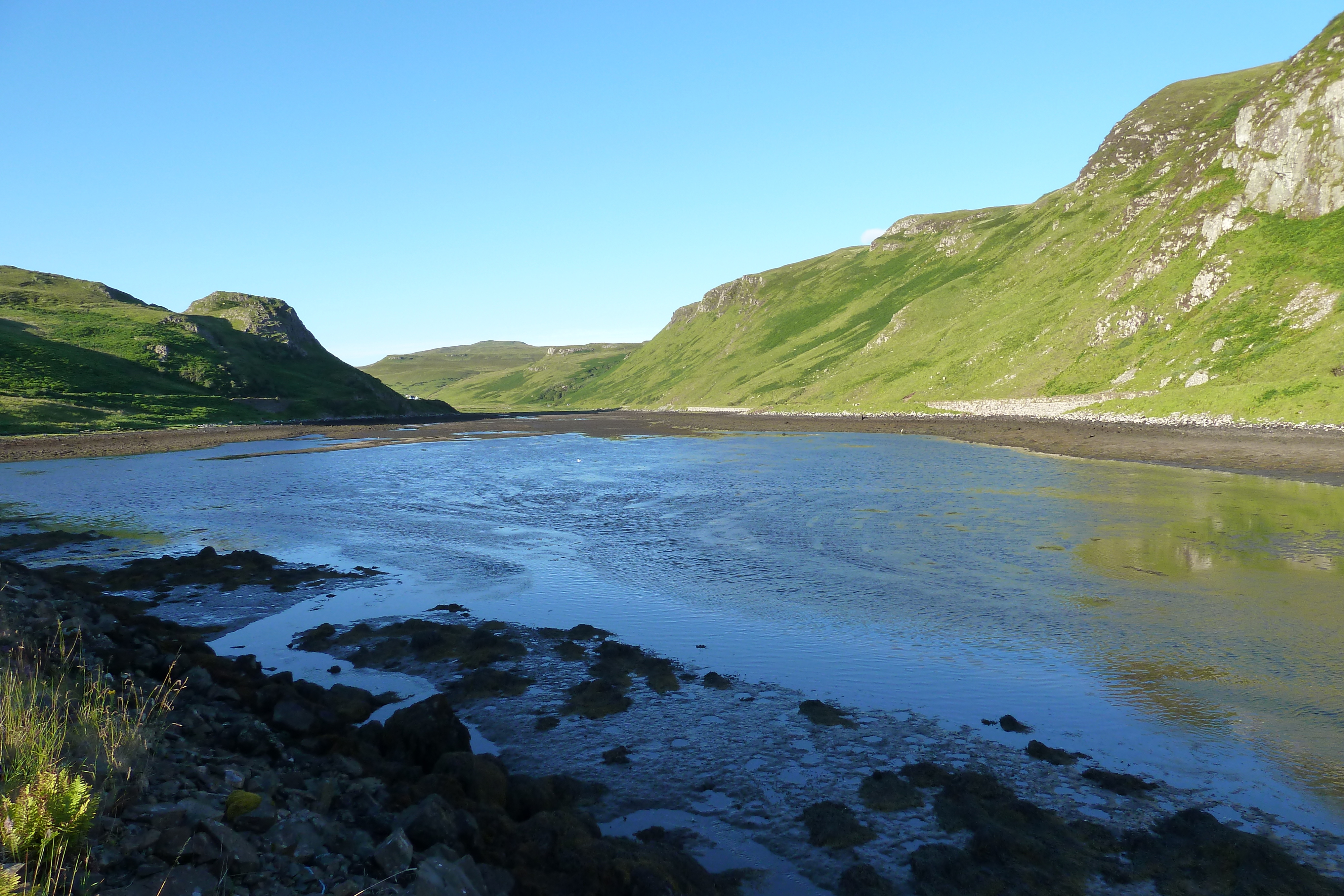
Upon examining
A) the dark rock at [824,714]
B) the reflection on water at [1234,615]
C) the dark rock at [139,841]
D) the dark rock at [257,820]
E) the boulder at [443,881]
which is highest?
the dark rock at [139,841]

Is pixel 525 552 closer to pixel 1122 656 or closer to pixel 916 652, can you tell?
pixel 916 652

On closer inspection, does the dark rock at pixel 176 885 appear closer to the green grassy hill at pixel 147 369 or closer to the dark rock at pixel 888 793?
the dark rock at pixel 888 793

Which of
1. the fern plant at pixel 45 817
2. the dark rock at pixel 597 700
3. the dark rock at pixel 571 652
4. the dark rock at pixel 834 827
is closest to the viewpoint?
the fern plant at pixel 45 817

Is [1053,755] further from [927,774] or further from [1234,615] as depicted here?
A: [1234,615]

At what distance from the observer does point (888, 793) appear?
12.4 metres

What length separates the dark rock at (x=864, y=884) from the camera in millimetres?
9961

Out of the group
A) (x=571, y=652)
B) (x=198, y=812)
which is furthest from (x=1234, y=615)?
(x=198, y=812)

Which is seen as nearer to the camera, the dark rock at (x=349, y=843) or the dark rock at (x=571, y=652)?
the dark rock at (x=349, y=843)

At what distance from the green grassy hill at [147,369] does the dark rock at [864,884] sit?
123 metres

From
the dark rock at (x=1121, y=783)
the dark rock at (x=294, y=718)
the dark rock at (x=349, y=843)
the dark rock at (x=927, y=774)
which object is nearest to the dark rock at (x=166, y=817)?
the dark rock at (x=349, y=843)

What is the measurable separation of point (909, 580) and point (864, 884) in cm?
1793

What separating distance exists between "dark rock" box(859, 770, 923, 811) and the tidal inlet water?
3.07 m

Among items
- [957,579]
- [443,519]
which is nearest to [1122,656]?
[957,579]

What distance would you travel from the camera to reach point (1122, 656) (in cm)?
1884
